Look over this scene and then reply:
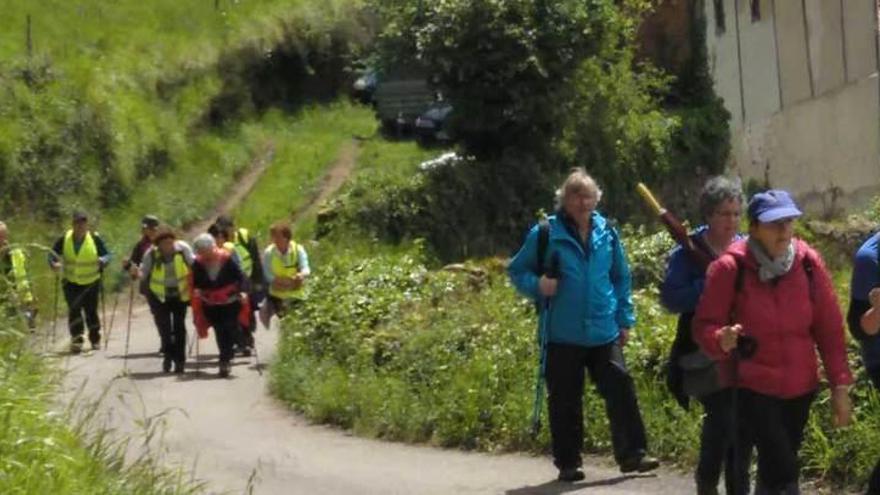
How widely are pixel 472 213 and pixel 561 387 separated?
1986 cm

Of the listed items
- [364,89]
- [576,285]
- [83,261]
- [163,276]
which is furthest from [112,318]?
[364,89]

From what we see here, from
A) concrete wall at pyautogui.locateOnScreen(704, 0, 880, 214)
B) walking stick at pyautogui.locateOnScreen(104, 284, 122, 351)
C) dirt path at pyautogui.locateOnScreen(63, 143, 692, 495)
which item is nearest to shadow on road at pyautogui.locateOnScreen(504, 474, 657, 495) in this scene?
dirt path at pyautogui.locateOnScreen(63, 143, 692, 495)

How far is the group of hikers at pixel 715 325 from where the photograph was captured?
30.6 feet

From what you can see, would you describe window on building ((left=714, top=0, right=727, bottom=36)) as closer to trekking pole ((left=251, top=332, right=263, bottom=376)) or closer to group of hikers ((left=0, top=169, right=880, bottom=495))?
trekking pole ((left=251, top=332, right=263, bottom=376))

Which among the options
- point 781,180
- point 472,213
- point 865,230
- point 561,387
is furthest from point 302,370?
point 781,180

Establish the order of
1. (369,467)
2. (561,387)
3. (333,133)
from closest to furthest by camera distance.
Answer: (561,387) < (369,467) < (333,133)

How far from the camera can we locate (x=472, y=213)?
3178cm

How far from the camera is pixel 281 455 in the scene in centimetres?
1379

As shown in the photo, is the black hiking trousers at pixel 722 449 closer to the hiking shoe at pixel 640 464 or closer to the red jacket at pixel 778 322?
the red jacket at pixel 778 322

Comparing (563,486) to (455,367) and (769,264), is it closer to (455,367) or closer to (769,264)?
(455,367)

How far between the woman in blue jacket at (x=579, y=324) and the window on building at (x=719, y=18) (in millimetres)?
26468

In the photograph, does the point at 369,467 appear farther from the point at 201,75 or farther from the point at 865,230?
the point at 201,75

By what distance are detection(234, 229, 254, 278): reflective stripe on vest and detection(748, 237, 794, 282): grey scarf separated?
1195 centimetres

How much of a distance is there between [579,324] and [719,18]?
88.4 ft
